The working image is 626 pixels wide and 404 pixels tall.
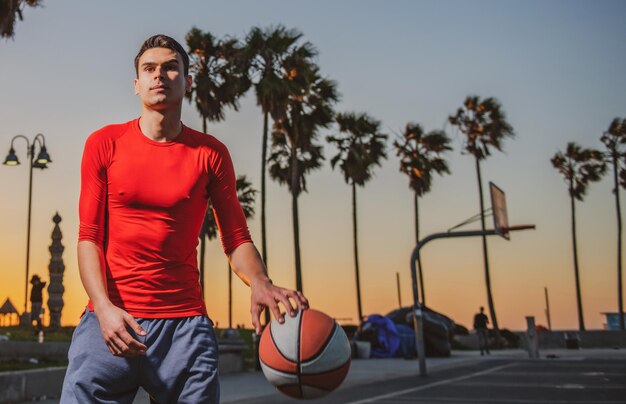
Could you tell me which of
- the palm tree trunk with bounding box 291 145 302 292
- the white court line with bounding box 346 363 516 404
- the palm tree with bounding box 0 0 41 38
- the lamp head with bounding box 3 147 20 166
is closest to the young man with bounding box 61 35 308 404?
the white court line with bounding box 346 363 516 404

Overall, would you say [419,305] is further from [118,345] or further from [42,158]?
[118,345]

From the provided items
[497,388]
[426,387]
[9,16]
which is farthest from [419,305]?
[9,16]

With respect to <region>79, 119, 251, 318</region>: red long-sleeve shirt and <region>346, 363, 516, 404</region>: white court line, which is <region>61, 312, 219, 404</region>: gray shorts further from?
<region>346, 363, 516, 404</region>: white court line

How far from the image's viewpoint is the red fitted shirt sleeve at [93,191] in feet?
8.50

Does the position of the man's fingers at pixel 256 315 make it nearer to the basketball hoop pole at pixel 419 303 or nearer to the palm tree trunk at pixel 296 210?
the basketball hoop pole at pixel 419 303

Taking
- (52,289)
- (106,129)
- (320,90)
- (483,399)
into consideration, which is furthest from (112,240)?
(320,90)

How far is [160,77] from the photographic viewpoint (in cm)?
269

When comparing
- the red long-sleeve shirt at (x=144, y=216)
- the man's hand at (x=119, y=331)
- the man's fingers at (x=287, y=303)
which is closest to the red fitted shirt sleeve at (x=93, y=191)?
the red long-sleeve shirt at (x=144, y=216)

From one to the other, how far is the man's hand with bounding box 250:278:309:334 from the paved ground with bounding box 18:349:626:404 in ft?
29.7

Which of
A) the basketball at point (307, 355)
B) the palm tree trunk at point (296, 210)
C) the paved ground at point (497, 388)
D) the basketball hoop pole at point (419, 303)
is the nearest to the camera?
the basketball at point (307, 355)

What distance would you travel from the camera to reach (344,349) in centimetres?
306

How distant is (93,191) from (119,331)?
55 cm

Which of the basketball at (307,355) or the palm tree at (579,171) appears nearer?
the basketball at (307,355)

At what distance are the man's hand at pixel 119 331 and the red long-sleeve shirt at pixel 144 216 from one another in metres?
0.12
